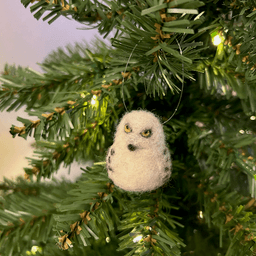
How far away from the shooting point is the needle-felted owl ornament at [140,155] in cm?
22

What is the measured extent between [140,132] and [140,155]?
0.08ft

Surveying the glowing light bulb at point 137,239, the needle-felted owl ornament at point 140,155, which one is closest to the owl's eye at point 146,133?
the needle-felted owl ornament at point 140,155

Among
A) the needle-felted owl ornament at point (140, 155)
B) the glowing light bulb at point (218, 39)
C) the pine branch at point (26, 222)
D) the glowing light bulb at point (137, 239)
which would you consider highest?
the glowing light bulb at point (218, 39)

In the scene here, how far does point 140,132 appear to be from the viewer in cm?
22

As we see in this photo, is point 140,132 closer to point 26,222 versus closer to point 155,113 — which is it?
point 155,113

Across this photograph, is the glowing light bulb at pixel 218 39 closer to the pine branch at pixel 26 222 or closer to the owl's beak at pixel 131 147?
the owl's beak at pixel 131 147

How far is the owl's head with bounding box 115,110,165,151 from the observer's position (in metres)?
0.22

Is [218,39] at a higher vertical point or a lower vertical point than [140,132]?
higher

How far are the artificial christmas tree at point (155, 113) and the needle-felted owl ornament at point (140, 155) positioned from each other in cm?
3

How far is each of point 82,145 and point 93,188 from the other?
3.7 inches

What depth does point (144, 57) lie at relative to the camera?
0.22 metres

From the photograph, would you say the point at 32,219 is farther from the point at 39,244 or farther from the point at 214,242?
the point at 214,242

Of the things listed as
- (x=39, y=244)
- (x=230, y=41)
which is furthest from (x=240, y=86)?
(x=39, y=244)

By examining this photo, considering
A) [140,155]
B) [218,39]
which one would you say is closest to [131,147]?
[140,155]
